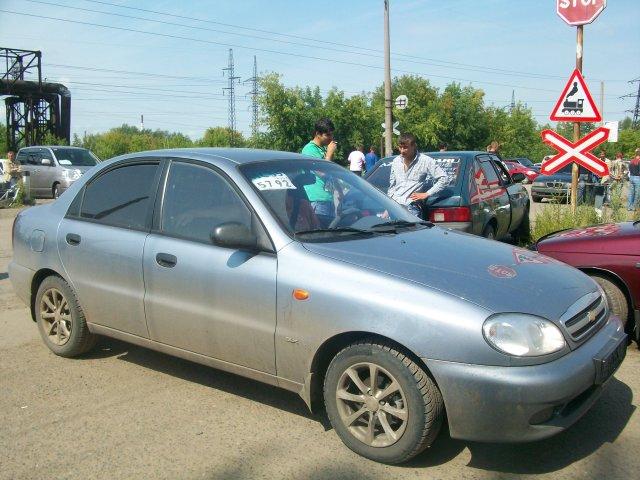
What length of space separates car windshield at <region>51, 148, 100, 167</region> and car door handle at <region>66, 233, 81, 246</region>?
17.2 metres

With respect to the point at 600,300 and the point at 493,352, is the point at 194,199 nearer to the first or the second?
the point at 493,352

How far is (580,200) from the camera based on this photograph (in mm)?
9750

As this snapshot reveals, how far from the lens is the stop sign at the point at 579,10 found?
28.2ft

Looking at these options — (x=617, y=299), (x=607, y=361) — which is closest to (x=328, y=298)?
(x=607, y=361)

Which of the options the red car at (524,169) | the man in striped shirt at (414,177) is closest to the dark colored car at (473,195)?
the man in striped shirt at (414,177)

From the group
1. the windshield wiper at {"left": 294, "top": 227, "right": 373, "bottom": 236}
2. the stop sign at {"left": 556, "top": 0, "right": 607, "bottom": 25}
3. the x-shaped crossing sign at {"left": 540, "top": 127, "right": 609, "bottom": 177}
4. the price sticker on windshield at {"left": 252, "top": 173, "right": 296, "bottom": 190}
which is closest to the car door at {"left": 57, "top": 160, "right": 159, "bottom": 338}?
the price sticker on windshield at {"left": 252, "top": 173, "right": 296, "bottom": 190}

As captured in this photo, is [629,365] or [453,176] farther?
[453,176]

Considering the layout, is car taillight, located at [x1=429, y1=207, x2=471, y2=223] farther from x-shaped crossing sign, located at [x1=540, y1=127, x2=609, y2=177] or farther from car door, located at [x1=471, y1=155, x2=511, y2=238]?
x-shaped crossing sign, located at [x1=540, y1=127, x2=609, y2=177]

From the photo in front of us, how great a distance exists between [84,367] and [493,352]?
3.30 metres

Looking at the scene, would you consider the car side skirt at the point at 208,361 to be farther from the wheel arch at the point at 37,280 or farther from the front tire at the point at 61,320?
the wheel arch at the point at 37,280

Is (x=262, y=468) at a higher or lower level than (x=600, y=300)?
lower

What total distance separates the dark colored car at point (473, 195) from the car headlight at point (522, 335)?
12.7 feet

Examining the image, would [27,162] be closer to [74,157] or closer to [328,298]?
[74,157]

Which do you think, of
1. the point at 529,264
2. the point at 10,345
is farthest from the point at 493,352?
the point at 10,345
